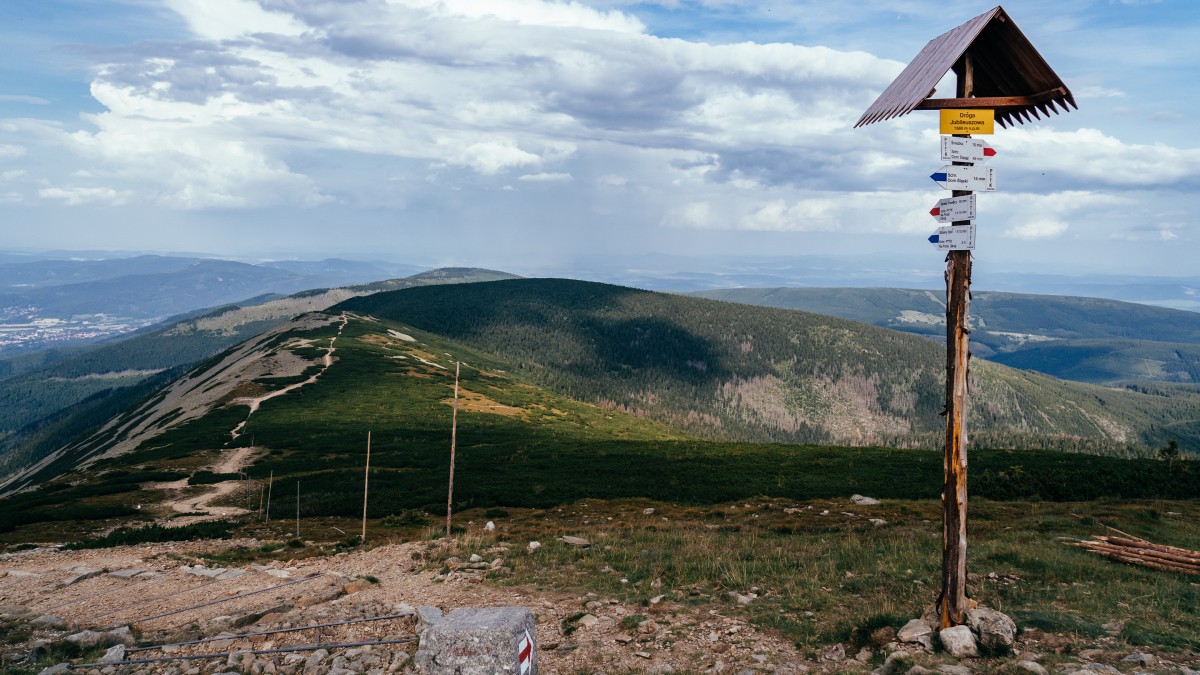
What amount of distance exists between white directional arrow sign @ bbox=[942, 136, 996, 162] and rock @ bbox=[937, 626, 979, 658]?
11.2m

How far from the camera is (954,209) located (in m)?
15.8

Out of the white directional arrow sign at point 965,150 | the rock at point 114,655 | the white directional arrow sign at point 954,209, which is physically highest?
the white directional arrow sign at point 965,150

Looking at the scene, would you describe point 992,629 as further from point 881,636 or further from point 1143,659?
point 1143,659

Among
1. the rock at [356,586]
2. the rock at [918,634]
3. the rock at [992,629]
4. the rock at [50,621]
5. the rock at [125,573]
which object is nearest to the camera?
the rock at [992,629]

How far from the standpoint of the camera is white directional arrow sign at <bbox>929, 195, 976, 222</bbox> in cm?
1554

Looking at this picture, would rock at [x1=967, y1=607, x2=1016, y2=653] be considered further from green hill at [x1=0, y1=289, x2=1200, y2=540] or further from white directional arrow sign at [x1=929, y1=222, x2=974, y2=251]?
green hill at [x1=0, y1=289, x2=1200, y2=540]

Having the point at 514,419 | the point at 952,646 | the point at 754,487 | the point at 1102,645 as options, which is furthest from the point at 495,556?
the point at 514,419

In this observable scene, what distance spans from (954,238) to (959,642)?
9.48 meters

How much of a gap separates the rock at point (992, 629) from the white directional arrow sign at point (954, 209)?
9527 millimetres

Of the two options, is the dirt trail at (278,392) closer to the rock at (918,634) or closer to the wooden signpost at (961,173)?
the rock at (918,634)

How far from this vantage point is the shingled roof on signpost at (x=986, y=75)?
1575 centimetres

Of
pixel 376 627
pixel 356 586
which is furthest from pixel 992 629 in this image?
pixel 356 586

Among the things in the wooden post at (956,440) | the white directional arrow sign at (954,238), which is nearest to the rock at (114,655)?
the wooden post at (956,440)

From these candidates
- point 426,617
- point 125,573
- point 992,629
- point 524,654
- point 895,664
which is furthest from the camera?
point 125,573
